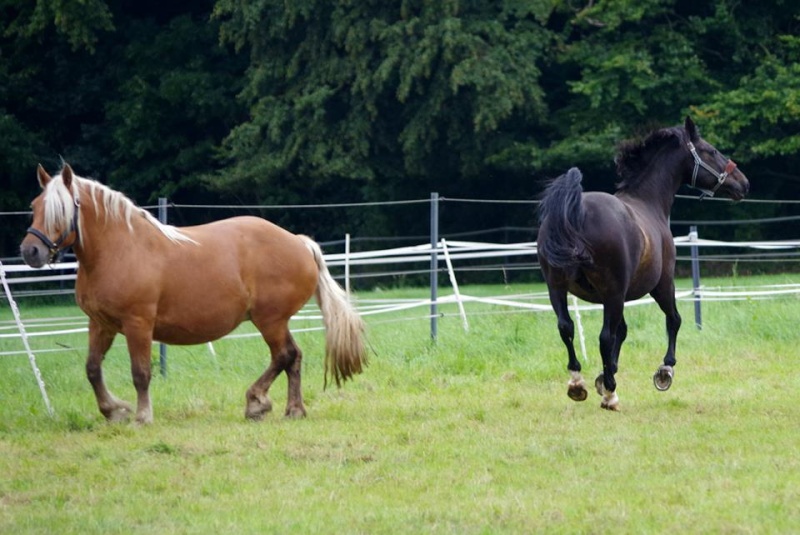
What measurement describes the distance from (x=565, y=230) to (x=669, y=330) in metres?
1.88

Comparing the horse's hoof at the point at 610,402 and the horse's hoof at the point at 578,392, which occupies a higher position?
the horse's hoof at the point at 578,392

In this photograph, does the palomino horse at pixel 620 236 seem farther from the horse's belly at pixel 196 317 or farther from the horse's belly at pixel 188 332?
the horse's belly at pixel 188 332

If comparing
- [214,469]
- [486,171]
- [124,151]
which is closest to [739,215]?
[486,171]

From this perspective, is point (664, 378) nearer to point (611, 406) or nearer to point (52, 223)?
Result: point (611, 406)

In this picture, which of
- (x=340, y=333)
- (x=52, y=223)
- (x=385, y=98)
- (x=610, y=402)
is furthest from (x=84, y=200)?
(x=385, y=98)

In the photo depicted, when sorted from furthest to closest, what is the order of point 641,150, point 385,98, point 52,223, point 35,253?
point 385,98
point 641,150
point 52,223
point 35,253

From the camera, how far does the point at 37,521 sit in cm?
578

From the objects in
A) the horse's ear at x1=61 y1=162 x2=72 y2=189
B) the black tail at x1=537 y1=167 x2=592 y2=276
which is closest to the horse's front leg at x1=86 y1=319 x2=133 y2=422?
the horse's ear at x1=61 y1=162 x2=72 y2=189

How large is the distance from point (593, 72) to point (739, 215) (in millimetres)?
4676

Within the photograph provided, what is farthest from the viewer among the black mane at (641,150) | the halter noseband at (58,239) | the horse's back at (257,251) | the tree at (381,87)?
the tree at (381,87)

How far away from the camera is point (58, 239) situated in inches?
328

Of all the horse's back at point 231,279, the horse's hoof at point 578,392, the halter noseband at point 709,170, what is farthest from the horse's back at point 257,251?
the halter noseband at point 709,170

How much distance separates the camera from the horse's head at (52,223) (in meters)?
8.21

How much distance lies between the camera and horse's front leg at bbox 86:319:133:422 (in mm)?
8719
